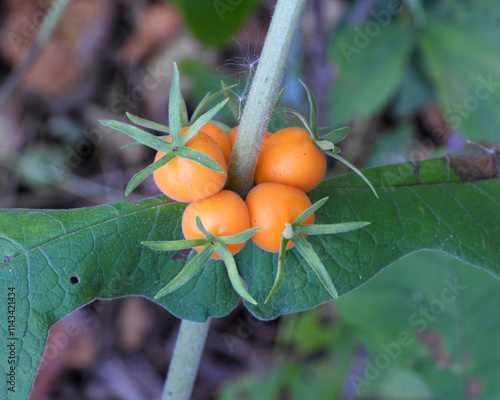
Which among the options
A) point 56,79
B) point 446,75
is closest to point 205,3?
point 446,75

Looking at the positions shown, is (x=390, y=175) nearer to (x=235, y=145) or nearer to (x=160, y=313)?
(x=235, y=145)

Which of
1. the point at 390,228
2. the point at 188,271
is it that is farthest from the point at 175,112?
the point at 390,228

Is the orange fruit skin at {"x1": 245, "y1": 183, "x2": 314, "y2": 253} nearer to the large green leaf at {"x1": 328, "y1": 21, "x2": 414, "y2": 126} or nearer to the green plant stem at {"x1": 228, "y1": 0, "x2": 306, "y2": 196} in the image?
the green plant stem at {"x1": 228, "y1": 0, "x2": 306, "y2": 196}

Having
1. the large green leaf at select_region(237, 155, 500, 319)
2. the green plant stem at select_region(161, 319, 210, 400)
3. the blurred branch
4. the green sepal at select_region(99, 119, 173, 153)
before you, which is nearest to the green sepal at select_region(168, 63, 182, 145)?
the green sepal at select_region(99, 119, 173, 153)

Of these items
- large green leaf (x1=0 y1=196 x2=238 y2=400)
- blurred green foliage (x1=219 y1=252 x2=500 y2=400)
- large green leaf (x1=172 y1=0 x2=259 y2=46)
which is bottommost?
blurred green foliage (x1=219 y1=252 x2=500 y2=400)

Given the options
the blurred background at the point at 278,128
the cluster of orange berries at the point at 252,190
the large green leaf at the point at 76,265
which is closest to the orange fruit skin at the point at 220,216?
the cluster of orange berries at the point at 252,190
